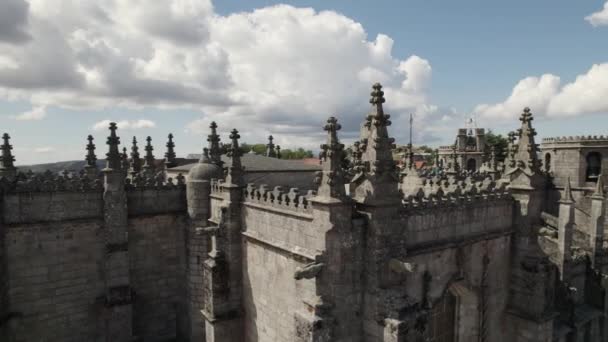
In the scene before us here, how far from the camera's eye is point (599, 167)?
37906mm

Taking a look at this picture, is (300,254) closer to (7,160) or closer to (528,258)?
(528,258)

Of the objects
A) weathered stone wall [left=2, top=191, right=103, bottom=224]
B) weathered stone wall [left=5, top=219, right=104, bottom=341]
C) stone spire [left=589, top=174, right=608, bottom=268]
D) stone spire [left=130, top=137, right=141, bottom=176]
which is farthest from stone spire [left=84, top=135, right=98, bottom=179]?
stone spire [left=589, top=174, right=608, bottom=268]

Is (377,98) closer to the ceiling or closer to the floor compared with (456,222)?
closer to the ceiling

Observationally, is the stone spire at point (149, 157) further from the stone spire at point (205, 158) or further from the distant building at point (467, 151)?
the distant building at point (467, 151)

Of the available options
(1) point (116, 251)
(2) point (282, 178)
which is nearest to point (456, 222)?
(2) point (282, 178)

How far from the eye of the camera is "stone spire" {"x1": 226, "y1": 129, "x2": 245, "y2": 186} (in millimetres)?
15164

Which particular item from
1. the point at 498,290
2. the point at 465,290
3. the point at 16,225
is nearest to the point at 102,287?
the point at 16,225

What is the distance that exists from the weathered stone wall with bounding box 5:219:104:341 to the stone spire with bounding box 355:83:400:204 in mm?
12978

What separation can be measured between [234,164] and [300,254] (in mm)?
5210

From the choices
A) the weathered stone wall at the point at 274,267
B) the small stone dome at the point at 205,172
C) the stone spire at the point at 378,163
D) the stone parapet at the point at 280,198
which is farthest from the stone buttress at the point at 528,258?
the small stone dome at the point at 205,172

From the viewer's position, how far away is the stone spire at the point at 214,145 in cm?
1880

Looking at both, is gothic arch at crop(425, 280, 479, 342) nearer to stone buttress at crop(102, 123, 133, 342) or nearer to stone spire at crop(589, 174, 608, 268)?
stone buttress at crop(102, 123, 133, 342)

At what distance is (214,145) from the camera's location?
1909 centimetres

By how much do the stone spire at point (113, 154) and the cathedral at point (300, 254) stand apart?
0.19 feet
